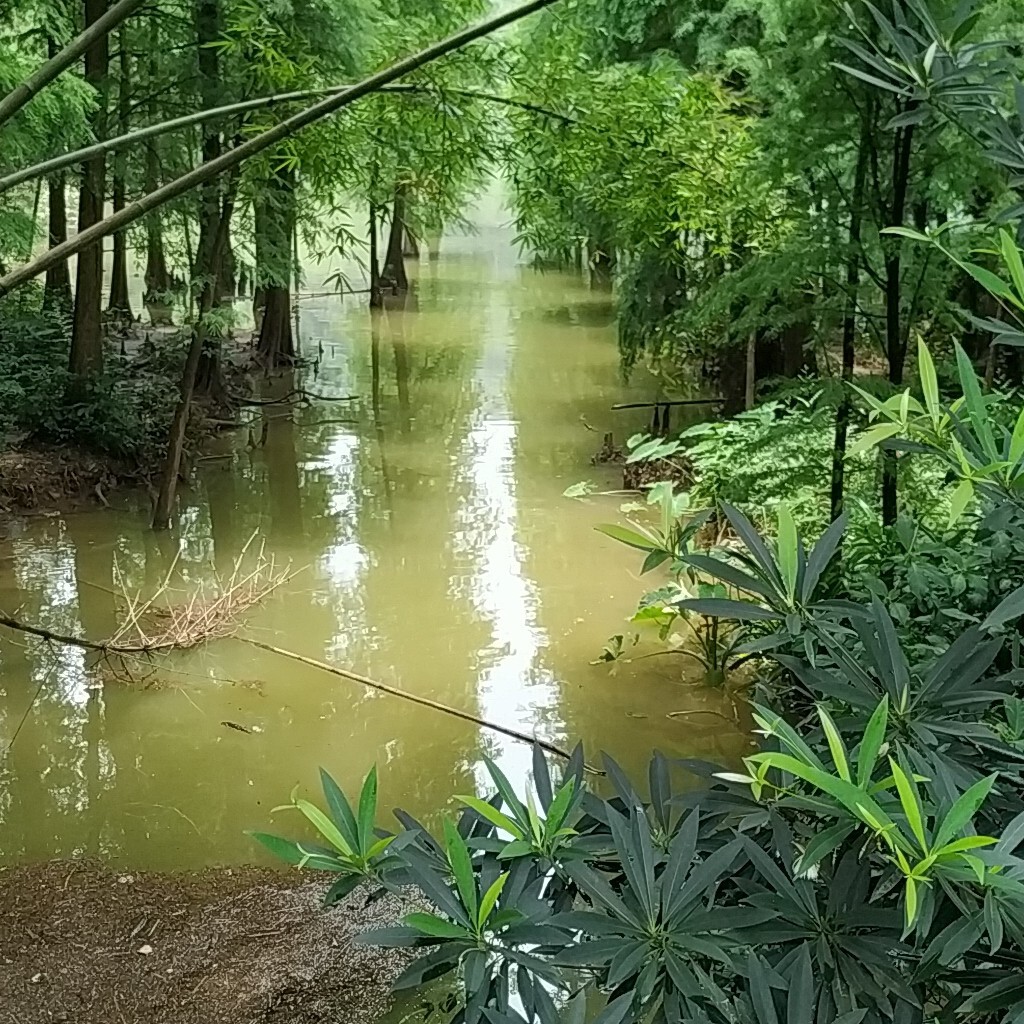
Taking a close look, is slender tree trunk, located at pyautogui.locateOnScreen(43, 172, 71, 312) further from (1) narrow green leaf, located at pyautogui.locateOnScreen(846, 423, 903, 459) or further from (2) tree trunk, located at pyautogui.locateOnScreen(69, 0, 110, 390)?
(1) narrow green leaf, located at pyautogui.locateOnScreen(846, 423, 903, 459)

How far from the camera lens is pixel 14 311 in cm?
903

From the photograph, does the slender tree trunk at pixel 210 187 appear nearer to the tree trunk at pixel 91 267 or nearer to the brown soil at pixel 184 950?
the tree trunk at pixel 91 267

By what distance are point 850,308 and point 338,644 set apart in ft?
9.58

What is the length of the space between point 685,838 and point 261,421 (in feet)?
28.4

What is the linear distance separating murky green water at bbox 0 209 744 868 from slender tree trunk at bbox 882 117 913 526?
63.2 inches

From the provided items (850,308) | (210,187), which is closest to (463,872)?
(850,308)

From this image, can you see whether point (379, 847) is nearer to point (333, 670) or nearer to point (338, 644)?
point (333, 670)

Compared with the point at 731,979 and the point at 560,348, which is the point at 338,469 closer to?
the point at 560,348

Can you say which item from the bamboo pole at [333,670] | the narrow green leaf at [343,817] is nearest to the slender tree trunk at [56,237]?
the bamboo pole at [333,670]

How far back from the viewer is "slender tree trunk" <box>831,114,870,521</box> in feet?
9.47

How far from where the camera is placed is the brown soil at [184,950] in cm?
267

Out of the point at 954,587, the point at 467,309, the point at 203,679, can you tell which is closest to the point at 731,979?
the point at 954,587

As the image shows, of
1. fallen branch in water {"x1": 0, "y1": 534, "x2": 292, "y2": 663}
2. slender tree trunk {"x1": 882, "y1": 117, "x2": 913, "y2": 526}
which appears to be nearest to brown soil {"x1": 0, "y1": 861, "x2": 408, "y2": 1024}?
fallen branch in water {"x1": 0, "y1": 534, "x2": 292, "y2": 663}

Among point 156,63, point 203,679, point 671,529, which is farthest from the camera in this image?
point 156,63
